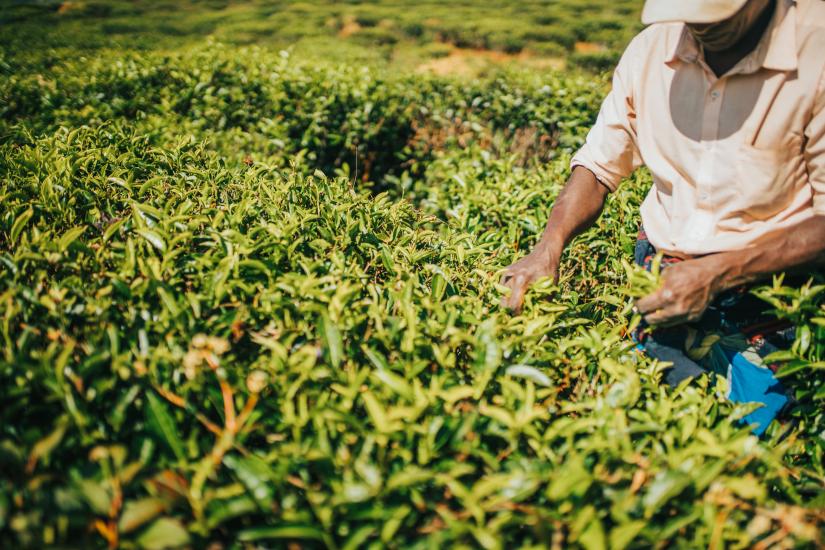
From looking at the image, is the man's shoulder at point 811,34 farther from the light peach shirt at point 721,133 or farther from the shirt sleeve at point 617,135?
the shirt sleeve at point 617,135

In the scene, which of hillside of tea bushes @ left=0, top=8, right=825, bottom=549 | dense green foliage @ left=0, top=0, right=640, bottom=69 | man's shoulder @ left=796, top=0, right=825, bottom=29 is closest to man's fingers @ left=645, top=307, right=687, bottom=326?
hillside of tea bushes @ left=0, top=8, right=825, bottom=549

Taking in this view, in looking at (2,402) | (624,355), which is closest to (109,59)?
(2,402)

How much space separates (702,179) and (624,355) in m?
0.70

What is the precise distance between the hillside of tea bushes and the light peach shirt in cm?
33

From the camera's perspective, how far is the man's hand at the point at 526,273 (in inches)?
71.1

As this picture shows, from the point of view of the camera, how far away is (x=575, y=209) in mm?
2146

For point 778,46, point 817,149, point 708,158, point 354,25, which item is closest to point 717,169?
point 708,158

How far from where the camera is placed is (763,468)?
1343 mm

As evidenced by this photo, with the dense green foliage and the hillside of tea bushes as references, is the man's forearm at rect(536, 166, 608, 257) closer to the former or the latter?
the hillside of tea bushes

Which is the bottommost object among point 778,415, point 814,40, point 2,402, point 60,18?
point 778,415

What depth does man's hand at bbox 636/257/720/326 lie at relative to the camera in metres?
1.69

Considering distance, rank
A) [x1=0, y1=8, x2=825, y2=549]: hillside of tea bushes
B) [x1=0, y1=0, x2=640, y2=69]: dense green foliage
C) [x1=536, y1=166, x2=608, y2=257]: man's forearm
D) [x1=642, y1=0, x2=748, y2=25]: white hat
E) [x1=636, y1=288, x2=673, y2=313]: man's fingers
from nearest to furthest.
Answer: [x1=0, y1=8, x2=825, y2=549]: hillside of tea bushes < [x1=642, y1=0, x2=748, y2=25]: white hat < [x1=636, y1=288, x2=673, y2=313]: man's fingers < [x1=536, y1=166, x2=608, y2=257]: man's forearm < [x1=0, y1=0, x2=640, y2=69]: dense green foliage

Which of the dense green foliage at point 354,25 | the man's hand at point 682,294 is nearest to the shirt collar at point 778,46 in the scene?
the man's hand at point 682,294

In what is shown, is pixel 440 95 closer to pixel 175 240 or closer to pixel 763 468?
pixel 175 240
